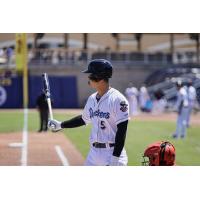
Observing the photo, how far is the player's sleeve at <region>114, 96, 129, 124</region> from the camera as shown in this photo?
550 cm

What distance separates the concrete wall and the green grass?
0.53 m

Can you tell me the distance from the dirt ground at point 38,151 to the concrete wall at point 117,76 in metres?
0.83

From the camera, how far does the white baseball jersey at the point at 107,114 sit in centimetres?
557

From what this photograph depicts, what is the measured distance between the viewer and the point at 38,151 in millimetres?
9023

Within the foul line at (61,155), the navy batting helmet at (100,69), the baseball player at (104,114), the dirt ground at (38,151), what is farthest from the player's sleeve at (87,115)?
the foul line at (61,155)

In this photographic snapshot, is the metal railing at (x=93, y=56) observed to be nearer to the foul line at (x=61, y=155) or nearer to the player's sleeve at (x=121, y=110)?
the foul line at (x=61, y=155)

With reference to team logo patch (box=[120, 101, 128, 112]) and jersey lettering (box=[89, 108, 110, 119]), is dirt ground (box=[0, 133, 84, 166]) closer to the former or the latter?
jersey lettering (box=[89, 108, 110, 119])

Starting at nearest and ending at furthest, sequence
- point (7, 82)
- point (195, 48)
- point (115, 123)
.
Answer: point (115, 123) → point (195, 48) → point (7, 82)

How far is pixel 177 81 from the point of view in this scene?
10.7 metres

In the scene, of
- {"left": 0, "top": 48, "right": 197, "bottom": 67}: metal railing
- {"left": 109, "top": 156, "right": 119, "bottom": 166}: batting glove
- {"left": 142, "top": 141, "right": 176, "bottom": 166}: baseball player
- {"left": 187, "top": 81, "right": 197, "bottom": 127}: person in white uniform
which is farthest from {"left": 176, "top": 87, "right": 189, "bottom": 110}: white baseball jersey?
{"left": 142, "top": 141, "right": 176, "bottom": 166}: baseball player

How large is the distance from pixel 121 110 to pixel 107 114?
0.53 feet
